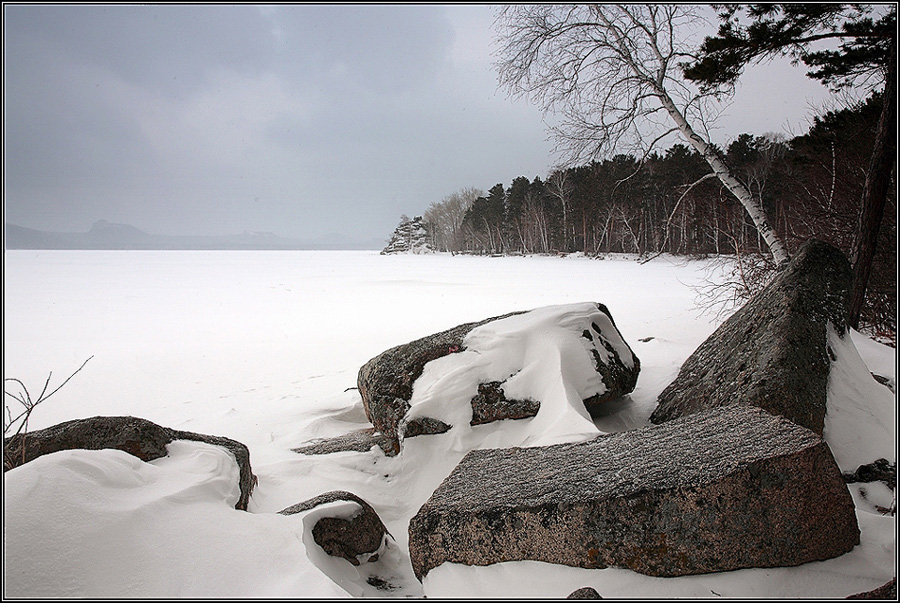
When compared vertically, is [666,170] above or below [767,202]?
above

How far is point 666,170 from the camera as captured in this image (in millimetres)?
27797

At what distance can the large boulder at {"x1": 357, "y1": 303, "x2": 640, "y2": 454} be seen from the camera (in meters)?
4.21

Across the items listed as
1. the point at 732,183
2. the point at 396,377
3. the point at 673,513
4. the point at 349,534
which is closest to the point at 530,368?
the point at 396,377

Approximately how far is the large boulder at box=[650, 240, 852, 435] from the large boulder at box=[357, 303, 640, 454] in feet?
1.85

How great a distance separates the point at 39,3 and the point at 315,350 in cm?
781

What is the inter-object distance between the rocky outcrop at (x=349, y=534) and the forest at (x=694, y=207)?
5818 mm

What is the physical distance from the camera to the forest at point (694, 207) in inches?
257

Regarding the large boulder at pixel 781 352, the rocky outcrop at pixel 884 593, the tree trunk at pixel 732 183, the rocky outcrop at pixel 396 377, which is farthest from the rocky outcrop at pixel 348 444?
the tree trunk at pixel 732 183

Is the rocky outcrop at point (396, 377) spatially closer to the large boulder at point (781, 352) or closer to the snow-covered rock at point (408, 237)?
the large boulder at point (781, 352)

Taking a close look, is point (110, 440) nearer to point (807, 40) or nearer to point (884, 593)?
point (884, 593)

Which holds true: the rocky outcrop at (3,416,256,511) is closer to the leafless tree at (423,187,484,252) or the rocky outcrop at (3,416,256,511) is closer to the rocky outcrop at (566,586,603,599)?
the rocky outcrop at (566,586,603,599)

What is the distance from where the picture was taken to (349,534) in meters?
2.76

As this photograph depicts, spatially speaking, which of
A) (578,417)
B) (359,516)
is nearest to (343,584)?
(359,516)

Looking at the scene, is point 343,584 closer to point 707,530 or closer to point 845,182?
point 707,530
